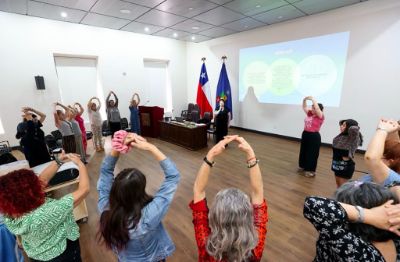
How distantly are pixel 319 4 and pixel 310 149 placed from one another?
3340mm

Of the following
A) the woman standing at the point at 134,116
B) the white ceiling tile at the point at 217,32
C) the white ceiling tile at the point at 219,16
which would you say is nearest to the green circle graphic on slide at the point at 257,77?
the white ceiling tile at the point at 217,32

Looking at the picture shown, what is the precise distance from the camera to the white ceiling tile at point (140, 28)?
6.09 metres

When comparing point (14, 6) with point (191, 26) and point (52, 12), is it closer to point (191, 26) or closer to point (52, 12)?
point (52, 12)

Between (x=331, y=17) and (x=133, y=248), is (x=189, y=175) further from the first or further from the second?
(x=331, y=17)

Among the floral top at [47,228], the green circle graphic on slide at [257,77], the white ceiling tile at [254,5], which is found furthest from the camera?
the green circle graphic on slide at [257,77]

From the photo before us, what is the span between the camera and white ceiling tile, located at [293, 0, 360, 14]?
437 centimetres

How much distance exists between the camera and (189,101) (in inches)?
368

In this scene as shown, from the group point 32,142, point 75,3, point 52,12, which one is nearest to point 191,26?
point 75,3

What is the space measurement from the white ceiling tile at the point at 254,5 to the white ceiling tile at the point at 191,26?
1.42 meters

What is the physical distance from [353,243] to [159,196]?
95 centimetres

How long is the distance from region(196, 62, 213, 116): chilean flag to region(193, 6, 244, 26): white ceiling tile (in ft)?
5.90

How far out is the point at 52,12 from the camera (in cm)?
485

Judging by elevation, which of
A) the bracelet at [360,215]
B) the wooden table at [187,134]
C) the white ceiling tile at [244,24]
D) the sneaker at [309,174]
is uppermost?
the white ceiling tile at [244,24]

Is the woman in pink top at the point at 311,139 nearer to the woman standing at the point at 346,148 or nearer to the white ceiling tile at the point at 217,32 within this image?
the woman standing at the point at 346,148
